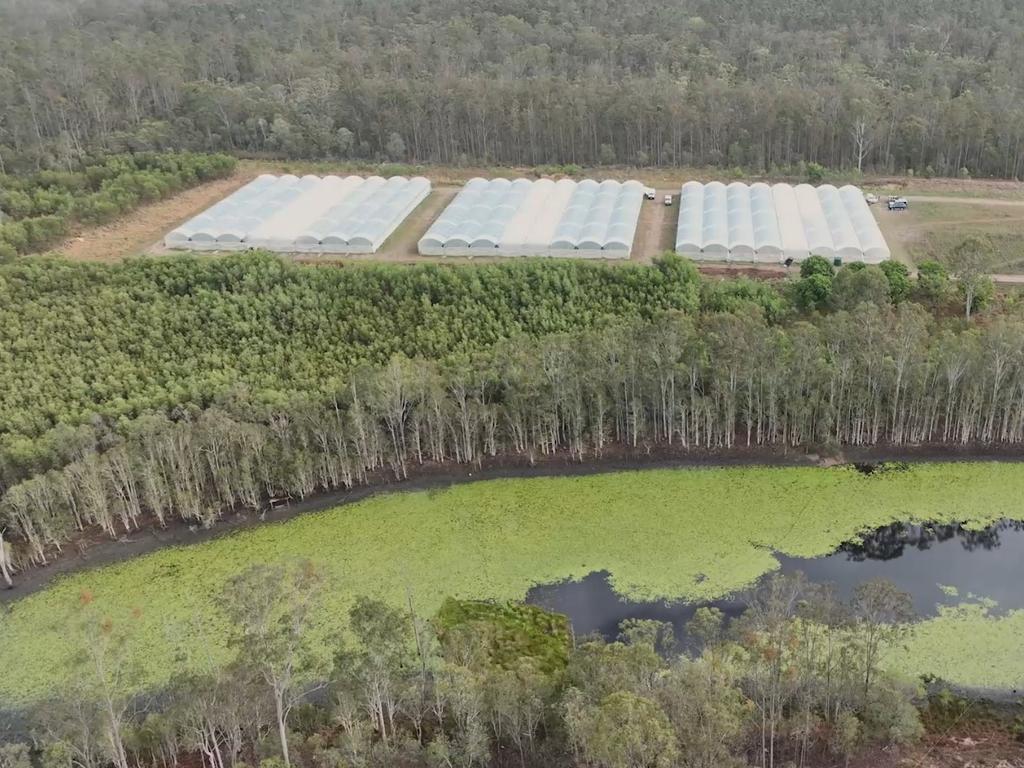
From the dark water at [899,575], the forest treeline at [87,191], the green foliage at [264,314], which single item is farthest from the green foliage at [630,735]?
the forest treeline at [87,191]

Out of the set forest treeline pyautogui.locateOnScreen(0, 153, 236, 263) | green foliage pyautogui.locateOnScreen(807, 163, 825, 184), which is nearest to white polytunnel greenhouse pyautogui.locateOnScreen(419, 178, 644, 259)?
green foliage pyautogui.locateOnScreen(807, 163, 825, 184)

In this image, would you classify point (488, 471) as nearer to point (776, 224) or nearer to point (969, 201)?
point (776, 224)

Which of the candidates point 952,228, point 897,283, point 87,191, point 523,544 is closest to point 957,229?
point 952,228

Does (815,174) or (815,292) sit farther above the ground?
(815,174)

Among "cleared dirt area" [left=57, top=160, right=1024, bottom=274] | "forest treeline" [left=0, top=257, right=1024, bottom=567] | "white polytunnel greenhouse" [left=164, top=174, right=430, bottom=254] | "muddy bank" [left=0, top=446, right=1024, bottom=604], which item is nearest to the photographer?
"muddy bank" [left=0, top=446, right=1024, bottom=604]

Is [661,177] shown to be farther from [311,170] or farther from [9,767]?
[9,767]

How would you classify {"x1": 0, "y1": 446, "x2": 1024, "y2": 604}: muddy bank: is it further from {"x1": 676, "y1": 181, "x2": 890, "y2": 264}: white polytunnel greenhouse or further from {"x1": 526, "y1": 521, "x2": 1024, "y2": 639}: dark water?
{"x1": 676, "y1": 181, "x2": 890, "y2": 264}: white polytunnel greenhouse

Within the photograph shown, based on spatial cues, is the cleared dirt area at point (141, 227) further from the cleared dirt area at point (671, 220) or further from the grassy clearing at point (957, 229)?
the grassy clearing at point (957, 229)
